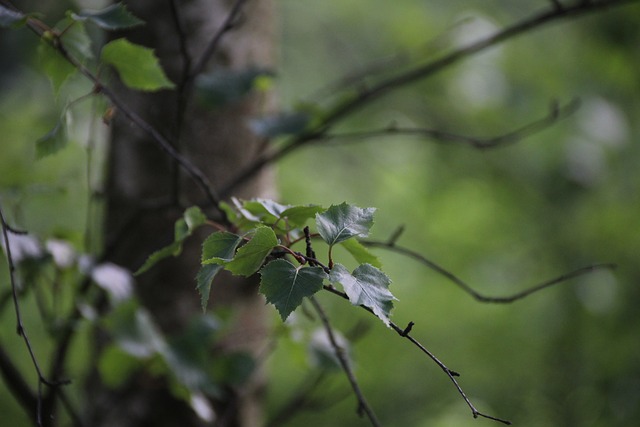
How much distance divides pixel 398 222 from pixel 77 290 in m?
1.86

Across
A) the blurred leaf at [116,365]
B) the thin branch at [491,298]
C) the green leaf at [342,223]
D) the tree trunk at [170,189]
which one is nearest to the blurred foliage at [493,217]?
the tree trunk at [170,189]

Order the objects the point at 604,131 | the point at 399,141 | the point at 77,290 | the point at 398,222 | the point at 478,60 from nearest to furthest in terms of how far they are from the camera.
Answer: the point at 77,290, the point at 604,131, the point at 478,60, the point at 398,222, the point at 399,141

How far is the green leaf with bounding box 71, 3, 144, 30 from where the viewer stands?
637mm

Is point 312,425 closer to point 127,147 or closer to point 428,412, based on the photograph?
point 428,412

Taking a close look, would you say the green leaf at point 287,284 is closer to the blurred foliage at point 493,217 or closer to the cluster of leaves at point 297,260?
the cluster of leaves at point 297,260

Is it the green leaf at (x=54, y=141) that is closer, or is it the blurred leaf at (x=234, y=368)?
the green leaf at (x=54, y=141)

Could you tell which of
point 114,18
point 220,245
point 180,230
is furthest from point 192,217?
point 114,18

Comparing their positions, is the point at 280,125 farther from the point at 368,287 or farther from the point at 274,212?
the point at 368,287

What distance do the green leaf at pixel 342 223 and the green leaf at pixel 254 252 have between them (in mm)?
48

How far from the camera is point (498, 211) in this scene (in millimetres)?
2574

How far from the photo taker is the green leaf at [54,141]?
0.69 metres

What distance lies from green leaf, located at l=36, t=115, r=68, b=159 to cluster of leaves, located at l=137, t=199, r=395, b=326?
0.76 ft

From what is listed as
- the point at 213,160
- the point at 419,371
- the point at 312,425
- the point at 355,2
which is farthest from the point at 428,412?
the point at 355,2

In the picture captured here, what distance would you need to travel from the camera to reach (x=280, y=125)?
3.64ft
